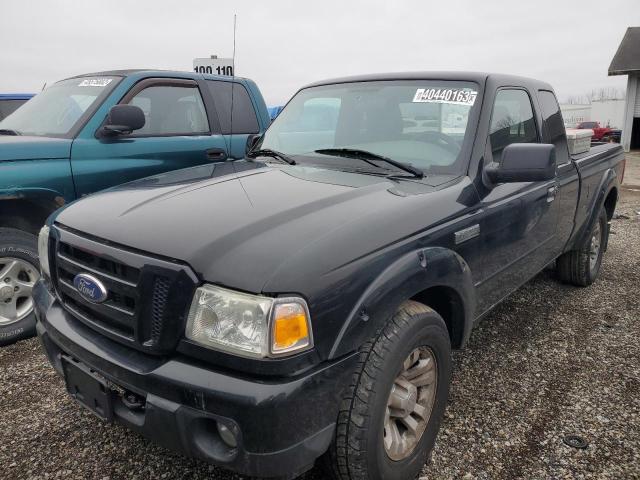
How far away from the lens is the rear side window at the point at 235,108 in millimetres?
4757

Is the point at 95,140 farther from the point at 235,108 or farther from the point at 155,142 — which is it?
the point at 235,108

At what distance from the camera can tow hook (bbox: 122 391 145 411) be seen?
5.93 ft

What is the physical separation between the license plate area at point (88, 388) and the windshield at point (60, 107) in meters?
2.38

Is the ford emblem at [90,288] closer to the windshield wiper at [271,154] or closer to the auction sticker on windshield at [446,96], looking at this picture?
the windshield wiper at [271,154]

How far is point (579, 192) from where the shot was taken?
12.9 ft


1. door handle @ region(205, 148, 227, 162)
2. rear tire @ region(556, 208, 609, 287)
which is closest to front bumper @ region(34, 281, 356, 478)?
door handle @ region(205, 148, 227, 162)

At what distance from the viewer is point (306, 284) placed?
1636 millimetres

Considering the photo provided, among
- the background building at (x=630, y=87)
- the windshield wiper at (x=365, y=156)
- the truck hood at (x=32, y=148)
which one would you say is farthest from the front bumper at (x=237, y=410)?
the background building at (x=630, y=87)

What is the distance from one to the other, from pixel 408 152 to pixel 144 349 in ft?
5.79

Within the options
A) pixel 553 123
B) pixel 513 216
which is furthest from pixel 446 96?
pixel 553 123

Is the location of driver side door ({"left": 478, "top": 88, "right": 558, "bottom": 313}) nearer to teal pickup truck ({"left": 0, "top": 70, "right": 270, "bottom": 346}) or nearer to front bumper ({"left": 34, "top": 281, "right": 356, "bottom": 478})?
front bumper ({"left": 34, "top": 281, "right": 356, "bottom": 478})

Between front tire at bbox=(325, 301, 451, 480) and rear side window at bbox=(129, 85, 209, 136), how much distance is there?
124 inches

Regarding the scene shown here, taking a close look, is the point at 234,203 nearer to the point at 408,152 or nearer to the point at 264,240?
the point at 264,240

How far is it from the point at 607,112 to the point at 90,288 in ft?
144
